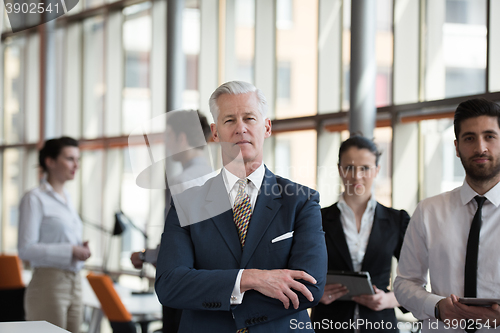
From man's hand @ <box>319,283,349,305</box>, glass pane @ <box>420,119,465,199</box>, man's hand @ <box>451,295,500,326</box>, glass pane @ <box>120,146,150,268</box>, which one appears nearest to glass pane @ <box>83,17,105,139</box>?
glass pane @ <box>120,146,150,268</box>

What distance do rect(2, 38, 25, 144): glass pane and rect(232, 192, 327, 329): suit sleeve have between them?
9.33 meters

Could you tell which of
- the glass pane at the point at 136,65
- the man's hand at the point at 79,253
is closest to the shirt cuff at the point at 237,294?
the man's hand at the point at 79,253

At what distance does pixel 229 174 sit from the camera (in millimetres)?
1872

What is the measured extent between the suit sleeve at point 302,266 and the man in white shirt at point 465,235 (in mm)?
581

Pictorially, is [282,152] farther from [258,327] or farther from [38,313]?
[258,327]

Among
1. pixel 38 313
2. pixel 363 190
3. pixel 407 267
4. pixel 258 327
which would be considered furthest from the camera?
pixel 38 313

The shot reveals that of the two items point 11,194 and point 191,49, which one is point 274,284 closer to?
point 191,49

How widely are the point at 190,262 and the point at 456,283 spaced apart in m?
1.11

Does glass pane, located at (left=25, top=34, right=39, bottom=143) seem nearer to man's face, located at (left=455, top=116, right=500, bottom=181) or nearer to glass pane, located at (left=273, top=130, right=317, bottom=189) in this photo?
glass pane, located at (left=273, top=130, right=317, bottom=189)

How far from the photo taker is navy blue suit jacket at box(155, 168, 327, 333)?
5.63 ft

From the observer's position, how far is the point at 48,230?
3662 millimetres

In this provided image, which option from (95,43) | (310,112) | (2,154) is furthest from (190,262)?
(2,154)

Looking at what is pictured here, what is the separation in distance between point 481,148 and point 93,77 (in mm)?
7513

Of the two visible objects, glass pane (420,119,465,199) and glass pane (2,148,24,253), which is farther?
glass pane (2,148,24,253)
